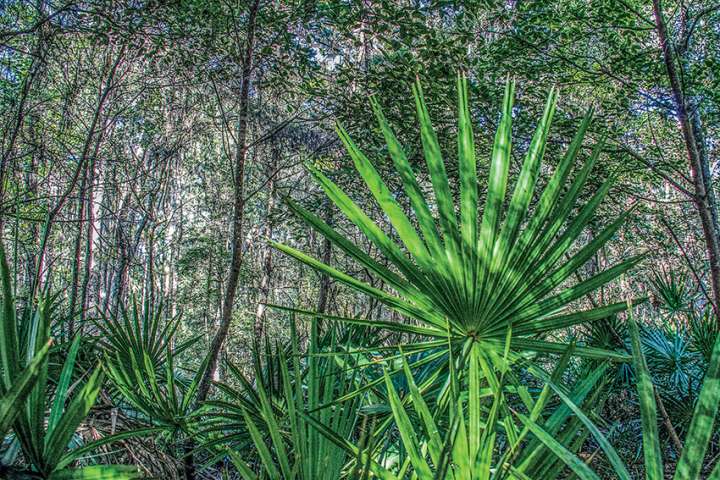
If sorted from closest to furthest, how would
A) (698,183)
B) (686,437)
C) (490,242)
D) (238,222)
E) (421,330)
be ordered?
(686,437) → (490,242) → (421,330) → (698,183) → (238,222)

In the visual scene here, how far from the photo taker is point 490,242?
1.18 metres

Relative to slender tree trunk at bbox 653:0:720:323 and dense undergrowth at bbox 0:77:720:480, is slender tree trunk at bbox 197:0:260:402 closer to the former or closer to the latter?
dense undergrowth at bbox 0:77:720:480

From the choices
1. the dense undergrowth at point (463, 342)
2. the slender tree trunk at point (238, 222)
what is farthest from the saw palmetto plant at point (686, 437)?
the slender tree trunk at point (238, 222)

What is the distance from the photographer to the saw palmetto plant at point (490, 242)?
1.17 meters

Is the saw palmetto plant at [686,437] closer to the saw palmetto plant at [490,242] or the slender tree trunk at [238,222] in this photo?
the saw palmetto plant at [490,242]

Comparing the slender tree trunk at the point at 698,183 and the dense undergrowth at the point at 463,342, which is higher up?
the slender tree trunk at the point at 698,183

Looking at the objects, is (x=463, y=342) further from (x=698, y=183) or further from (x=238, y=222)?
(x=238, y=222)

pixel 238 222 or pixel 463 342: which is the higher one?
pixel 238 222

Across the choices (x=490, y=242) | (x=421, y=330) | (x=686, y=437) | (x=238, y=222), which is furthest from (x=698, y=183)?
(x=238, y=222)

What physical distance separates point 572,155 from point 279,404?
6.01 ft

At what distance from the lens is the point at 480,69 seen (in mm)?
3947

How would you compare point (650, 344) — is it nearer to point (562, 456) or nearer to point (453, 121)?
point (453, 121)

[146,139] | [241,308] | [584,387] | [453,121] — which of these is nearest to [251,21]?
[453,121]

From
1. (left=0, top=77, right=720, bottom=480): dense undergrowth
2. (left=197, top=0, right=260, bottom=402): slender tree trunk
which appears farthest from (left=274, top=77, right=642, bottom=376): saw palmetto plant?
(left=197, top=0, right=260, bottom=402): slender tree trunk
